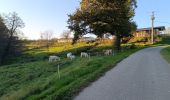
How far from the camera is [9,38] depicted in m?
62.7

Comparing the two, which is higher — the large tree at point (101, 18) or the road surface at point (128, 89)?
the large tree at point (101, 18)

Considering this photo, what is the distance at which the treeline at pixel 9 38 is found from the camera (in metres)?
61.5

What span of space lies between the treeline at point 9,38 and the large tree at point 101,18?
15.8m

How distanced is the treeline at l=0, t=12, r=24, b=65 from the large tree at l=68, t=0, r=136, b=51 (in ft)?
51.7

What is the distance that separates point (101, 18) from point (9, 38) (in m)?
21.2

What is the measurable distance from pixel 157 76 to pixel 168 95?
5658 millimetres

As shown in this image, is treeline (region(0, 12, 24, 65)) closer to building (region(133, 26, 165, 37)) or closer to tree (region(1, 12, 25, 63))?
tree (region(1, 12, 25, 63))

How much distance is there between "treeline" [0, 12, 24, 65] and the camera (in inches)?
2421

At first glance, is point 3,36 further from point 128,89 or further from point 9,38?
point 128,89

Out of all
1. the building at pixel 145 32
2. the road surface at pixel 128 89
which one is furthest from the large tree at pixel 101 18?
the building at pixel 145 32

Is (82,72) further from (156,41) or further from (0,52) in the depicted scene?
(156,41)

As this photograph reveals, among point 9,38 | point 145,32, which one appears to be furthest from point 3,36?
point 145,32

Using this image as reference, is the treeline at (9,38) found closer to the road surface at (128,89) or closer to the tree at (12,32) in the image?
the tree at (12,32)

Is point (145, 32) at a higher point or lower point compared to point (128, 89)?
higher
